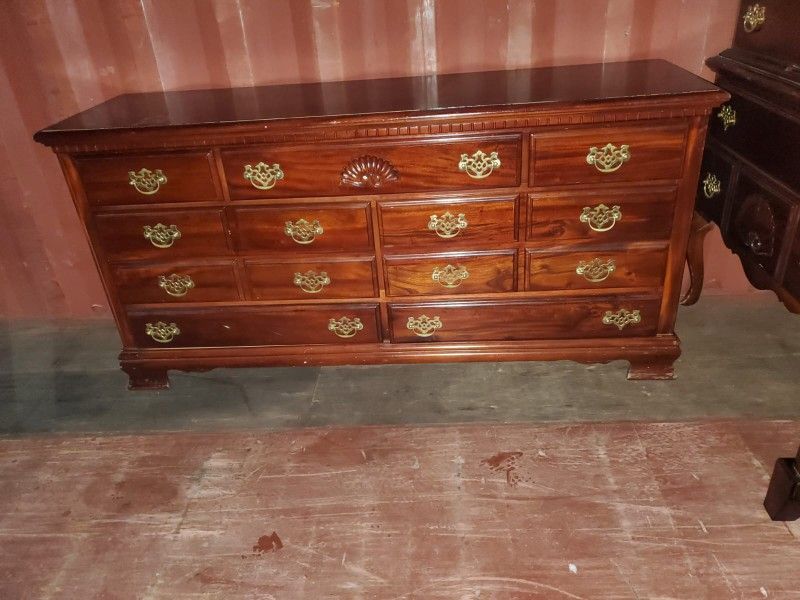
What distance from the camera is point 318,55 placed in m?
2.50

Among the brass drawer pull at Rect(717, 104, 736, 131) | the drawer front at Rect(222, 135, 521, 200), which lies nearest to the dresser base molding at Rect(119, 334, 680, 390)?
the drawer front at Rect(222, 135, 521, 200)

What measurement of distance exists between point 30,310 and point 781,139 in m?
3.48

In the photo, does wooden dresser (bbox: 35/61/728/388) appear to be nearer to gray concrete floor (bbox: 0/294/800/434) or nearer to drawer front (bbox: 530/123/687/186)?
drawer front (bbox: 530/123/687/186)

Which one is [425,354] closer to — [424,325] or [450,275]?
[424,325]

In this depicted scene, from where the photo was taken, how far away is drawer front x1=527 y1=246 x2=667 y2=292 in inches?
85.7

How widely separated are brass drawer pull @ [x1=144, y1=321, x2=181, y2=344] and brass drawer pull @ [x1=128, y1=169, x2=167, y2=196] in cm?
59

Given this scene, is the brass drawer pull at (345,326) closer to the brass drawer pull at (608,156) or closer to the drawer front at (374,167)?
the drawer front at (374,167)

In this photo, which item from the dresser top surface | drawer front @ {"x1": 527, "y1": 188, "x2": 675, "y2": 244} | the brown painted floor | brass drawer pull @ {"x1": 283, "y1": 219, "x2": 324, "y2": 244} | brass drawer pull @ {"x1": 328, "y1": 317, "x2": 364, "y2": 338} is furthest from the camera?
brass drawer pull @ {"x1": 328, "y1": 317, "x2": 364, "y2": 338}

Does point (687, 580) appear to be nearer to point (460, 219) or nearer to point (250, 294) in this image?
point (460, 219)

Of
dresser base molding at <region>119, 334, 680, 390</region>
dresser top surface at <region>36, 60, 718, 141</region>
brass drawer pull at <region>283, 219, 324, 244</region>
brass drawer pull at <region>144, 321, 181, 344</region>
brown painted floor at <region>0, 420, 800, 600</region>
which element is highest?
dresser top surface at <region>36, 60, 718, 141</region>

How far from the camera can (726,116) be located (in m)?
2.13

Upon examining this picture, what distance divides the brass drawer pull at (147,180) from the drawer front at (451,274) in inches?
33.8

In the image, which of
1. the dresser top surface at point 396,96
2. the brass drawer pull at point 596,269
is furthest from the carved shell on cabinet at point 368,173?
the brass drawer pull at point 596,269

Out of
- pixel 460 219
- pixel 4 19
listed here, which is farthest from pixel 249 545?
pixel 4 19
